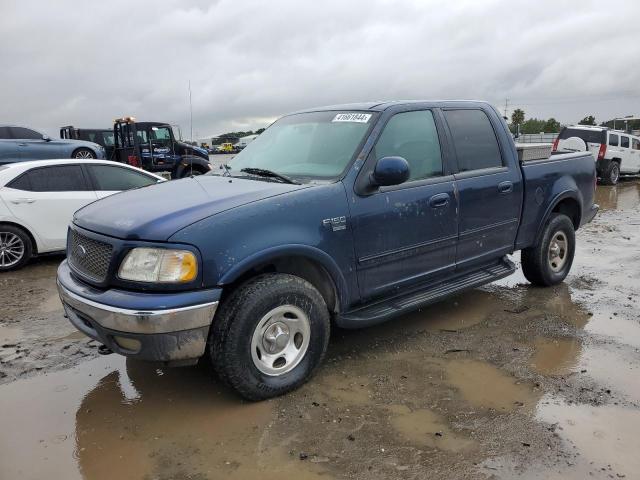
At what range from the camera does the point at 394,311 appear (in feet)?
12.9

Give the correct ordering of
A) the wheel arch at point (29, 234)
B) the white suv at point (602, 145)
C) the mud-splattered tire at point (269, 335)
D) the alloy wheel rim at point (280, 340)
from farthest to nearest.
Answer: the white suv at point (602, 145) < the wheel arch at point (29, 234) < the alloy wheel rim at point (280, 340) < the mud-splattered tire at point (269, 335)

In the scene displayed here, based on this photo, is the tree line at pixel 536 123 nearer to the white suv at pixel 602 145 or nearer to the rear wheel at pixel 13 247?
the white suv at pixel 602 145

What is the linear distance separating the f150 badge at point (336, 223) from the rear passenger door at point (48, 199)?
15.5 feet

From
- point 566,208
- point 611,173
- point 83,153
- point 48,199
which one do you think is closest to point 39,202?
point 48,199

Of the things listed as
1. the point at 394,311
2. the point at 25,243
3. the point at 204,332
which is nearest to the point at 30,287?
the point at 25,243

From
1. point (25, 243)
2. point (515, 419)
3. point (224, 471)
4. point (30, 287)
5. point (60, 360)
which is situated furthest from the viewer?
point (25, 243)

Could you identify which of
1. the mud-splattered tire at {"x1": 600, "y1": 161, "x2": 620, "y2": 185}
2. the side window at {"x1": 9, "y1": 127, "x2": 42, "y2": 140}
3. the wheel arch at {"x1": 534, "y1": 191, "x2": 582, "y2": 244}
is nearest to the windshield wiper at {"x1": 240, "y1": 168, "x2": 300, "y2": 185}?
the wheel arch at {"x1": 534, "y1": 191, "x2": 582, "y2": 244}

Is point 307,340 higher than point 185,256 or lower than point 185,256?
lower

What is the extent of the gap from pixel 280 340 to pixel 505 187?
2.64 m

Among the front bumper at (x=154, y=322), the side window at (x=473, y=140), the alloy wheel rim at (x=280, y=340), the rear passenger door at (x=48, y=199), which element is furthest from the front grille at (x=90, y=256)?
the rear passenger door at (x=48, y=199)

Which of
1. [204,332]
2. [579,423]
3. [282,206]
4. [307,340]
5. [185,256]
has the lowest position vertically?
[579,423]

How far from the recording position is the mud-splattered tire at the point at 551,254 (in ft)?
18.1

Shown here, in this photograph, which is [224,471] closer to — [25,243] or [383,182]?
[383,182]

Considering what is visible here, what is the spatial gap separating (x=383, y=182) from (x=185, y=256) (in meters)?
1.48
